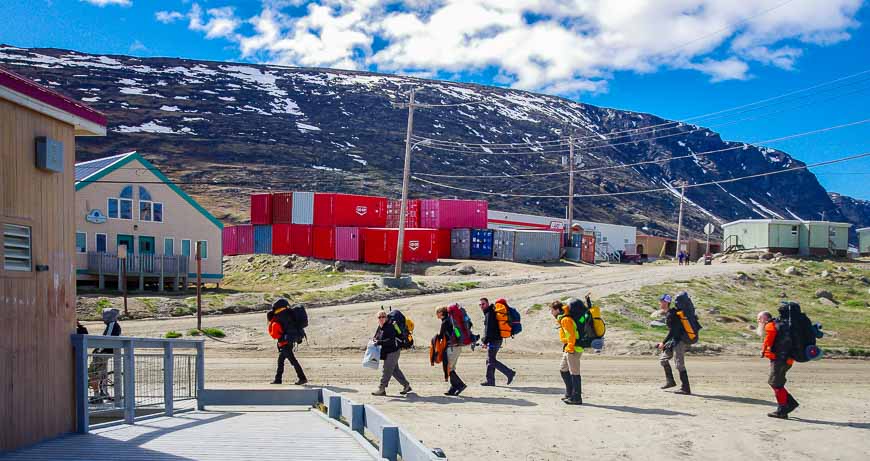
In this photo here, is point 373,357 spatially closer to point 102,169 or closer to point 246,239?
point 102,169

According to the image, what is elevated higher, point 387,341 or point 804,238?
point 804,238

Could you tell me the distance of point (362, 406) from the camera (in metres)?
8.61

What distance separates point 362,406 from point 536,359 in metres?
12.0

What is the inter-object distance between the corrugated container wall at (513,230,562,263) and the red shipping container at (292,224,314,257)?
43.8 ft

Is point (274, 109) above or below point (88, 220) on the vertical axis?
above

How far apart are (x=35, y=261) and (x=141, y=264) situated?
28956mm

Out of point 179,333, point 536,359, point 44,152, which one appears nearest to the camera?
point 44,152

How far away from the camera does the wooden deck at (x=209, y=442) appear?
6.97m

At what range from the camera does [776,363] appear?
1165 cm

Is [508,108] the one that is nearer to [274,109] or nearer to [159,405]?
[274,109]

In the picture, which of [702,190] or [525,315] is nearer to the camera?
[525,315]

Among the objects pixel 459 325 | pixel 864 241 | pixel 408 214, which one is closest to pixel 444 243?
pixel 408 214

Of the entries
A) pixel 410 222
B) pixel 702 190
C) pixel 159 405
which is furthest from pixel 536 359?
pixel 702 190

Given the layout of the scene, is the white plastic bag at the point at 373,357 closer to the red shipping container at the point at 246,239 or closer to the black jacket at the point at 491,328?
the black jacket at the point at 491,328
